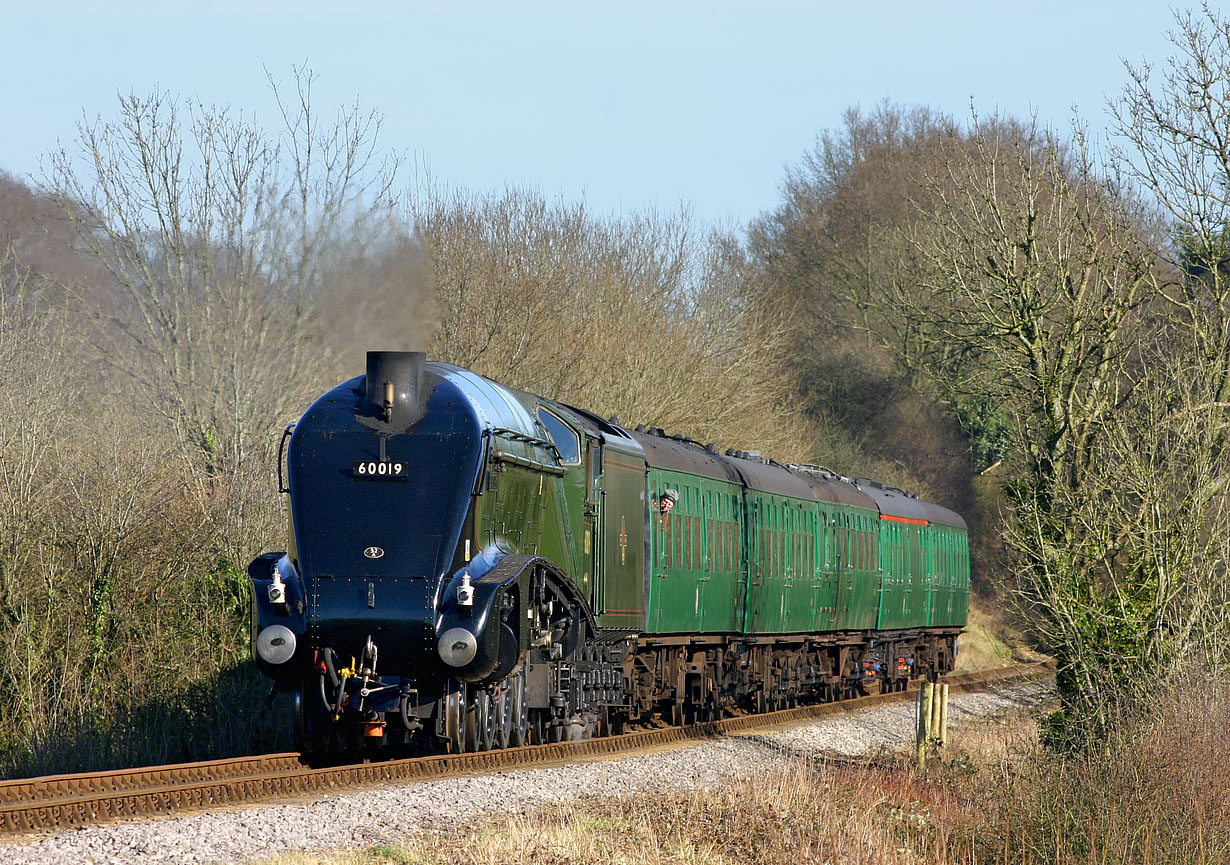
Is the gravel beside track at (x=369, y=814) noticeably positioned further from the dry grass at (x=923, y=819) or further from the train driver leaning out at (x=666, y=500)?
the train driver leaning out at (x=666, y=500)

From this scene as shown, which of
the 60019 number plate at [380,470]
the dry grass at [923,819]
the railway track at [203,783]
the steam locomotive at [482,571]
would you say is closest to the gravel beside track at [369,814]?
the railway track at [203,783]

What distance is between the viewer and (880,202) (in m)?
51.3

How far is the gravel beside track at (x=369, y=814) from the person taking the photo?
8531mm

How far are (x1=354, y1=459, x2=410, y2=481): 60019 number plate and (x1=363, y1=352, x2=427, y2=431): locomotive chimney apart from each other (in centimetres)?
32

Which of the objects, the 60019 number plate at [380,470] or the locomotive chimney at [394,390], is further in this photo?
the locomotive chimney at [394,390]

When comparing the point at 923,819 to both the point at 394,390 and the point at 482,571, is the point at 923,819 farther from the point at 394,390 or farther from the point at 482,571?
the point at 394,390

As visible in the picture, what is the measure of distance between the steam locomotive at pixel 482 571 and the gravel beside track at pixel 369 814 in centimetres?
83

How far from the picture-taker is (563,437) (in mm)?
14523

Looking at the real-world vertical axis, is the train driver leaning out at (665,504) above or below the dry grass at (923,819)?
above

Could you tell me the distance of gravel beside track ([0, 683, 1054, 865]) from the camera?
28.0ft

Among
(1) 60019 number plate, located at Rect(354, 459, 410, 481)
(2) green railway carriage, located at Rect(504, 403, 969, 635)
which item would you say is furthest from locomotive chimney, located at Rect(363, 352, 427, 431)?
(2) green railway carriage, located at Rect(504, 403, 969, 635)

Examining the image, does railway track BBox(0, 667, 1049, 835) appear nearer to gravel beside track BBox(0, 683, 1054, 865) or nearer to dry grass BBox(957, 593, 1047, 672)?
gravel beside track BBox(0, 683, 1054, 865)

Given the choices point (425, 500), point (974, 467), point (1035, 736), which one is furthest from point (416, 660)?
point (974, 467)

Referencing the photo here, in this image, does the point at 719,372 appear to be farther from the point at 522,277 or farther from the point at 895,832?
the point at 895,832
